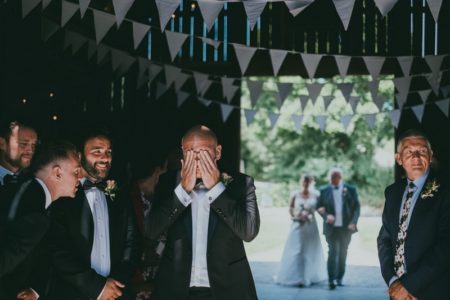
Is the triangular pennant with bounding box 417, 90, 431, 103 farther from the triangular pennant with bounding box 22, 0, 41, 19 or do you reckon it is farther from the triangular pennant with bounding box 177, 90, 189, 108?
the triangular pennant with bounding box 22, 0, 41, 19

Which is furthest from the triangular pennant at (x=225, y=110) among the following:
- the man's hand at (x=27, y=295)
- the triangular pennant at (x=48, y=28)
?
→ the man's hand at (x=27, y=295)

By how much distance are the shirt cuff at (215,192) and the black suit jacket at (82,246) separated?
0.59 meters

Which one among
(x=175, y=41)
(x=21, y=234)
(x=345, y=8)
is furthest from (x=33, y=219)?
(x=175, y=41)

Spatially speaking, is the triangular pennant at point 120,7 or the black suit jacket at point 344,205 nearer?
the triangular pennant at point 120,7

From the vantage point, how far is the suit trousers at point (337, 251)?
894cm

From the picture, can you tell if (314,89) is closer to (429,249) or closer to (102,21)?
(102,21)

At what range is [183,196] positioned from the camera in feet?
10.9

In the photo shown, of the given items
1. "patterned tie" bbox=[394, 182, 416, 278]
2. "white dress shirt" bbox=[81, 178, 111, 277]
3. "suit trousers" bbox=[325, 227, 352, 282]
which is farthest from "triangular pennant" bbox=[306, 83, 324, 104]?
"white dress shirt" bbox=[81, 178, 111, 277]

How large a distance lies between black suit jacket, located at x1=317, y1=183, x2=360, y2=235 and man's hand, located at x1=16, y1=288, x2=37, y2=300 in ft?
21.6

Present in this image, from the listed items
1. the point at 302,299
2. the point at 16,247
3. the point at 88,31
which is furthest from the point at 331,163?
the point at 16,247

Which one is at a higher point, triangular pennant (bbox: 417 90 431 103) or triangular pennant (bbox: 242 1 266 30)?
triangular pennant (bbox: 242 1 266 30)

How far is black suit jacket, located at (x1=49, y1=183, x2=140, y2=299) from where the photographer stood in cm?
336

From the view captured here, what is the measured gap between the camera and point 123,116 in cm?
771

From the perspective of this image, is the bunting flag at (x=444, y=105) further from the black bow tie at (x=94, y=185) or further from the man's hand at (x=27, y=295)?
the man's hand at (x=27, y=295)
